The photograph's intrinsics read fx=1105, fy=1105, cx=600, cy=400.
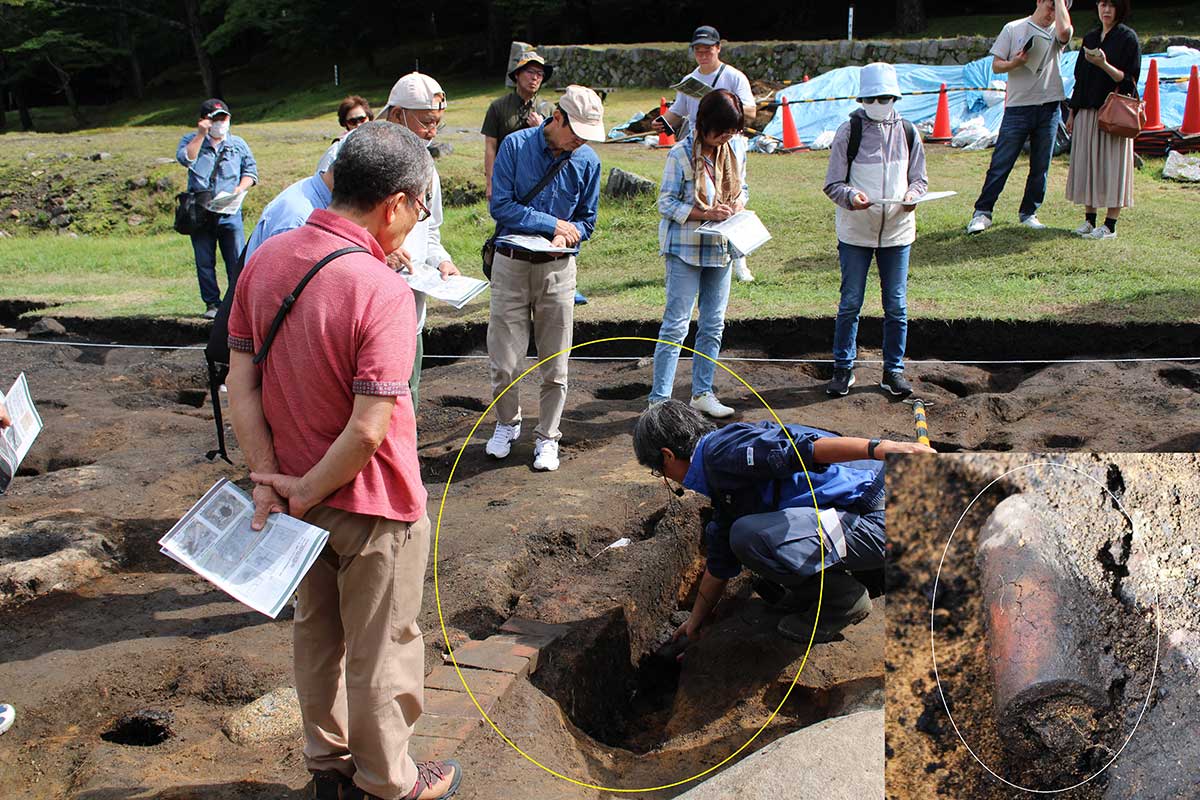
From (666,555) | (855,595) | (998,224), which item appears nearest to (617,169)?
(998,224)

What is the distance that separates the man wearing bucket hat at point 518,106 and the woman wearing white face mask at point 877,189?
6.69 feet

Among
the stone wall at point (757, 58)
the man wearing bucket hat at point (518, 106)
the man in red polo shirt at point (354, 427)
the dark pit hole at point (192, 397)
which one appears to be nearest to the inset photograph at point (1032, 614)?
the man in red polo shirt at point (354, 427)

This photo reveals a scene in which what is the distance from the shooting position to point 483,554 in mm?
4859

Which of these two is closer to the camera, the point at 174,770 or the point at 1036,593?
the point at 1036,593

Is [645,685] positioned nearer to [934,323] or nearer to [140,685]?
[140,685]

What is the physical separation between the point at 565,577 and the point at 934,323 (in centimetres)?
394

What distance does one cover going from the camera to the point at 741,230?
594 centimetres

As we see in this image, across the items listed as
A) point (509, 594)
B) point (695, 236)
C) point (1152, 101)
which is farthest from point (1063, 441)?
point (1152, 101)

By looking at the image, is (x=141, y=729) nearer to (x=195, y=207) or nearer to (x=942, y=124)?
(x=195, y=207)

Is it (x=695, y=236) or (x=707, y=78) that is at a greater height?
(x=707, y=78)

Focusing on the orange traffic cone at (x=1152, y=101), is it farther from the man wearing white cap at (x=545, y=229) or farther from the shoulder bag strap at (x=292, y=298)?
the shoulder bag strap at (x=292, y=298)

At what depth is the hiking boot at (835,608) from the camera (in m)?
3.91

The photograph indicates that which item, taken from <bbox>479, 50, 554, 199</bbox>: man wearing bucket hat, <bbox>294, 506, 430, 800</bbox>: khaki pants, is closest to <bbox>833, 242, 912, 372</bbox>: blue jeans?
<bbox>479, 50, 554, 199</bbox>: man wearing bucket hat

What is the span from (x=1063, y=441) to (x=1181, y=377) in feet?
4.42
